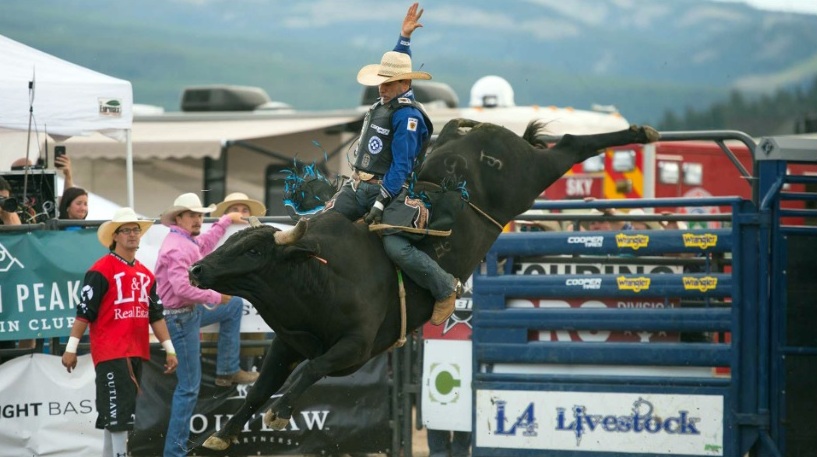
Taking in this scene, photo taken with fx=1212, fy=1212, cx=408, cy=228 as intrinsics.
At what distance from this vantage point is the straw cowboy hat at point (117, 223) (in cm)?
830

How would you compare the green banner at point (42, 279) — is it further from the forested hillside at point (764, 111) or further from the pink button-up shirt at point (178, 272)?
the forested hillside at point (764, 111)

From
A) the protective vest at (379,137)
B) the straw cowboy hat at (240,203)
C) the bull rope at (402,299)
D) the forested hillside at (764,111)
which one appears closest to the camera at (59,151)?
the straw cowboy hat at (240,203)

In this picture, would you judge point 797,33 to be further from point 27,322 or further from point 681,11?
point 27,322

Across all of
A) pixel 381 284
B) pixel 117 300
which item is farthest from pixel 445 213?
pixel 117 300

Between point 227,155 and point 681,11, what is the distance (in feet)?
234

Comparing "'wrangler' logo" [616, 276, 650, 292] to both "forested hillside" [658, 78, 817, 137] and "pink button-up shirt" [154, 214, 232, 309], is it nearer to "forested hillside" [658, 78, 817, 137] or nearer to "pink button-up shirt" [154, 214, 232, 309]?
"pink button-up shirt" [154, 214, 232, 309]

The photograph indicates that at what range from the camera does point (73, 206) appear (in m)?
9.80

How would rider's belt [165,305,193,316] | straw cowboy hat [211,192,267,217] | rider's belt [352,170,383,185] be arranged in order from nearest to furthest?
rider's belt [352,170,383,185] → rider's belt [165,305,193,316] → straw cowboy hat [211,192,267,217]

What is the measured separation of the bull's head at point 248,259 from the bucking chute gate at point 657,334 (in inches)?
108

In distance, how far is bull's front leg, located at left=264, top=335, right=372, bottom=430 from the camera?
21.3ft

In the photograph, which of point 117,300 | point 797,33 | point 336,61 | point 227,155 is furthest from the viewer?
point 336,61

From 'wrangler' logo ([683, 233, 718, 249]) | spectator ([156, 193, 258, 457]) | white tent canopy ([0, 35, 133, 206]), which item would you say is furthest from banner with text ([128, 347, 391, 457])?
'wrangler' logo ([683, 233, 718, 249])

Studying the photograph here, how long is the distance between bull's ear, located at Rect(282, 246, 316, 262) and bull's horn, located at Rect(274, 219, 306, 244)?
51 millimetres

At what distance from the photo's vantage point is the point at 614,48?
8500cm
